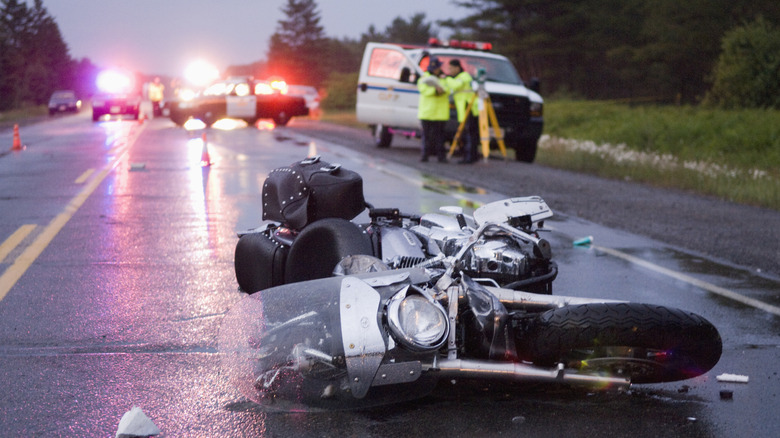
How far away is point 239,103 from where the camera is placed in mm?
33250

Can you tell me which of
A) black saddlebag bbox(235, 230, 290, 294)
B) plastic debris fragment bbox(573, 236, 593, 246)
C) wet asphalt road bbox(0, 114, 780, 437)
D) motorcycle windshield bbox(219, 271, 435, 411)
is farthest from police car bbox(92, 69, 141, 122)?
motorcycle windshield bbox(219, 271, 435, 411)

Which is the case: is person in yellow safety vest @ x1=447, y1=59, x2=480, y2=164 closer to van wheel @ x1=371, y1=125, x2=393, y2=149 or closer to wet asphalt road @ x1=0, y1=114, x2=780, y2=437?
van wheel @ x1=371, y1=125, x2=393, y2=149

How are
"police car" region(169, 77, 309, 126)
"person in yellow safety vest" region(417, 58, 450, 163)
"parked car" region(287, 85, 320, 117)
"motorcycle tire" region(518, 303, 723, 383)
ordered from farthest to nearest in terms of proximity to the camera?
"parked car" region(287, 85, 320, 117), "police car" region(169, 77, 309, 126), "person in yellow safety vest" region(417, 58, 450, 163), "motorcycle tire" region(518, 303, 723, 383)

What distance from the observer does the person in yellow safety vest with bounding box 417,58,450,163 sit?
18750 millimetres

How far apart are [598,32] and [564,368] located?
65.4 m

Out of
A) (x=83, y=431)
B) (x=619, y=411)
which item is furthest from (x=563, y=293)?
(x=83, y=431)

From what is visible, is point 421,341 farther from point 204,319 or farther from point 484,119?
point 484,119

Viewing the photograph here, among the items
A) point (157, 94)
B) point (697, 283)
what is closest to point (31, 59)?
point (157, 94)

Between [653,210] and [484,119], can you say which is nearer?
[653,210]

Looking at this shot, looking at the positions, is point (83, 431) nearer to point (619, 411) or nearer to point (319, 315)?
point (319, 315)

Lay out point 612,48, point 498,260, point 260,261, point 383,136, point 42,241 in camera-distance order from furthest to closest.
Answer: point 612,48
point 383,136
point 42,241
point 260,261
point 498,260

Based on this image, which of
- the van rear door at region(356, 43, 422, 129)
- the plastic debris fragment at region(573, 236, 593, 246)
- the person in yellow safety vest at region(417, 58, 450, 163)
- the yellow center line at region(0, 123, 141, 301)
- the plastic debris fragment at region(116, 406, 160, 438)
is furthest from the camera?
the van rear door at region(356, 43, 422, 129)

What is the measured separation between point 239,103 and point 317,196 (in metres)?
28.2

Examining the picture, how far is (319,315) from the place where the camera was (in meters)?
3.96
